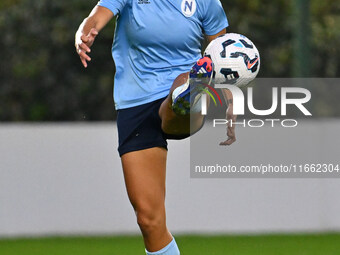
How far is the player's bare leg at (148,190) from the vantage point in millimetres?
5336

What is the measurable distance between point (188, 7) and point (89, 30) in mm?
751

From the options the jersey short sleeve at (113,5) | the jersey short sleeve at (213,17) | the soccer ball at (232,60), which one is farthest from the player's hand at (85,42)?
the jersey short sleeve at (213,17)

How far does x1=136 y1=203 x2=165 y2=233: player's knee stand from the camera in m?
5.33

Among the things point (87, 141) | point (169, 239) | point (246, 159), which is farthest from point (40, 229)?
point (169, 239)

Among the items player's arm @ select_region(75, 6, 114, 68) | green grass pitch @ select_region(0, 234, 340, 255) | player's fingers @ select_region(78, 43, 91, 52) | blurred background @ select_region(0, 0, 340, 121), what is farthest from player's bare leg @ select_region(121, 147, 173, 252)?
blurred background @ select_region(0, 0, 340, 121)

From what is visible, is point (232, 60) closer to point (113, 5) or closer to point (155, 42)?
point (155, 42)

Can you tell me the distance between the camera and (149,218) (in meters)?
5.34

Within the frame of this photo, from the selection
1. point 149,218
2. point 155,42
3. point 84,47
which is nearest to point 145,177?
point 149,218

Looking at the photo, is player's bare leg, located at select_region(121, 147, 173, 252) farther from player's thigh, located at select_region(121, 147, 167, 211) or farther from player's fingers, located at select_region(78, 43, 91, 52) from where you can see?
player's fingers, located at select_region(78, 43, 91, 52)

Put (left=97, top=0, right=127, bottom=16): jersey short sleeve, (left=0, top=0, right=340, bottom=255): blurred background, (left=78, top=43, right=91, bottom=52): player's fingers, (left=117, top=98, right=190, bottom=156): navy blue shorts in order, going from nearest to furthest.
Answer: (left=78, top=43, right=91, bottom=52): player's fingers < (left=97, top=0, right=127, bottom=16): jersey short sleeve < (left=117, top=98, right=190, bottom=156): navy blue shorts < (left=0, top=0, right=340, bottom=255): blurred background

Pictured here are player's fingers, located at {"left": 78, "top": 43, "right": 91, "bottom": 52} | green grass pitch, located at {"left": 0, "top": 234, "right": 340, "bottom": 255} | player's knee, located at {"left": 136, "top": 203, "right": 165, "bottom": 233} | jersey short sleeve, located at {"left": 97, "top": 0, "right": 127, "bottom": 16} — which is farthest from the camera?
green grass pitch, located at {"left": 0, "top": 234, "right": 340, "bottom": 255}

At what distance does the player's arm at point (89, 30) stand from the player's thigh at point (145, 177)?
2.34ft

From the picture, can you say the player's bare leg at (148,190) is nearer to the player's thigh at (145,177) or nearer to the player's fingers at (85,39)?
the player's thigh at (145,177)

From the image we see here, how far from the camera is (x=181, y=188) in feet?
31.1
